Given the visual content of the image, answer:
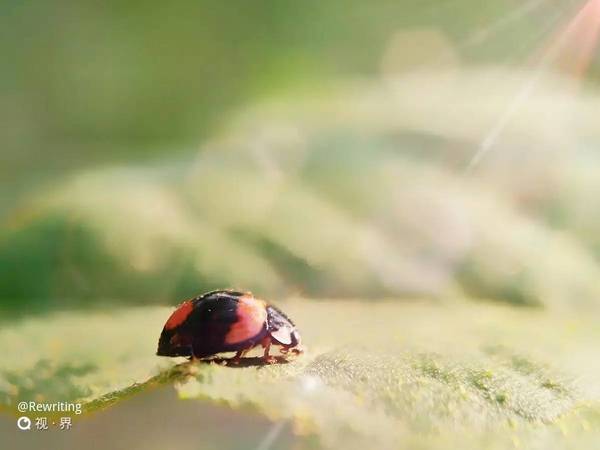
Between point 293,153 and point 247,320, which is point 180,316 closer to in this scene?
point 247,320

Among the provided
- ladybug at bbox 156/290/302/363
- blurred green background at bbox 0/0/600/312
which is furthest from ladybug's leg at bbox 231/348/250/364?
blurred green background at bbox 0/0/600/312

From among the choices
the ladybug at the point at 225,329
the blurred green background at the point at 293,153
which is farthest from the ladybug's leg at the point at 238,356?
the blurred green background at the point at 293,153

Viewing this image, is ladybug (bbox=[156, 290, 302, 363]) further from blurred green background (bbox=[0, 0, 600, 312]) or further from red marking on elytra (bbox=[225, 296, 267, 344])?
blurred green background (bbox=[0, 0, 600, 312])

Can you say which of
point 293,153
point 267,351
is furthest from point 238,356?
point 293,153

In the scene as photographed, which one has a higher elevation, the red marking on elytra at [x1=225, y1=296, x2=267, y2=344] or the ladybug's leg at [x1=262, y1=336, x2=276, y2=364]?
the red marking on elytra at [x1=225, y1=296, x2=267, y2=344]

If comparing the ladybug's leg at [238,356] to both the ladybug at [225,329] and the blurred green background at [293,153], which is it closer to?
the ladybug at [225,329]

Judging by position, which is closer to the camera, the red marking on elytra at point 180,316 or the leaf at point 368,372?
the leaf at point 368,372

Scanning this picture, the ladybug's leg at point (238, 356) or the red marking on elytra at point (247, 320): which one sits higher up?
the red marking on elytra at point (247, 320)
